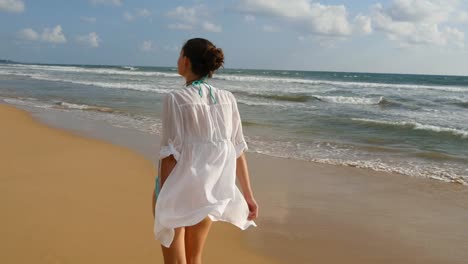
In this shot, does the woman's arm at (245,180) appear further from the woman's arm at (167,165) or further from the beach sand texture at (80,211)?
the beach sand texture at (80,211)

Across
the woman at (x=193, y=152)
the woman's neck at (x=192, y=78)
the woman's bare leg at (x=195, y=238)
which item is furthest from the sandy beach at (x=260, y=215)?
the woman's neck at (x=192, y=78)

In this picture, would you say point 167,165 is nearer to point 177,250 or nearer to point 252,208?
point 177,250

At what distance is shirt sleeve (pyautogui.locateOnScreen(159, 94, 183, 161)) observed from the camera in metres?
2.00

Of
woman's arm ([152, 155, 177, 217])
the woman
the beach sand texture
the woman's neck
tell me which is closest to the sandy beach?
the beach sand texture

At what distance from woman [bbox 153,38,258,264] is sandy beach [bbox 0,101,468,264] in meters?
1.37

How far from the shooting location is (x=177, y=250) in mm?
2186

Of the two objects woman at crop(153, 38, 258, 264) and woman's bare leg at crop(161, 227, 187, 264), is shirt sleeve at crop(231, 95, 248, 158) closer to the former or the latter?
woman at crop(153, 38, 258, 264)

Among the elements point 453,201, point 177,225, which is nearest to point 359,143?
point 453,201

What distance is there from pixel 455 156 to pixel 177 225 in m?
7.78

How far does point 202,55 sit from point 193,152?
0.46 meters

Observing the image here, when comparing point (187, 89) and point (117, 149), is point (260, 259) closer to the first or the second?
point (187, 89)

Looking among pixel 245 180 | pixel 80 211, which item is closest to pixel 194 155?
pixel 245 180

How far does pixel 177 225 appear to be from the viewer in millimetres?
2104

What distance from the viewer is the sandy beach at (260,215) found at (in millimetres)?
3549
